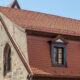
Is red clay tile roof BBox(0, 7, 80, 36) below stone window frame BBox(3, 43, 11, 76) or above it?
above

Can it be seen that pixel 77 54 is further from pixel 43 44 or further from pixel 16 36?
pixel 16 36

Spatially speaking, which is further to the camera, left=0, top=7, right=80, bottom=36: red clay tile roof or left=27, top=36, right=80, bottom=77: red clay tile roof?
left=0, top=7, right=80, bottom=36: red clay tile roof

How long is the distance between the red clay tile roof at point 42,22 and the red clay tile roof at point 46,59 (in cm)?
94

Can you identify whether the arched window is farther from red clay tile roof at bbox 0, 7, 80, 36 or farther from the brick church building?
red clay tile roof at bbox 0, 7, 80, 36

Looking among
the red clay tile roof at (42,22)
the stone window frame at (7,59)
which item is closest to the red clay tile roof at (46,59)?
the red clay tile roof at (42,22)

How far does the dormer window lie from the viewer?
19998 mm

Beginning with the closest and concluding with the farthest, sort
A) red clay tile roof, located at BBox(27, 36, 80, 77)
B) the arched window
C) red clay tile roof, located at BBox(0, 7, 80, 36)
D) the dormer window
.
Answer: red clay tile roof, located at BBox(27, 36, 80, 77)
the dormer window
red clay tile roof, located at BBox(0, 7, 80, 36)
the arched window

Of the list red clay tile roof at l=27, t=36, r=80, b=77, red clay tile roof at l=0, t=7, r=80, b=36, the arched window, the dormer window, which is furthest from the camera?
the arched window

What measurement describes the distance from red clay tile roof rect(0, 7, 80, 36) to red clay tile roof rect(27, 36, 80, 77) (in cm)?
94

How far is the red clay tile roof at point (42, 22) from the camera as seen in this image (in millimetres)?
20780

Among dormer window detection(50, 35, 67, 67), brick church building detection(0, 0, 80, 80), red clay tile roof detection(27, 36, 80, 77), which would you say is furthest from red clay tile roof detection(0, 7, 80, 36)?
red clay tile roof detection(27, 36, 80, 77)

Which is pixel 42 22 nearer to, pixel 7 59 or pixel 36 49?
pixel 7 59

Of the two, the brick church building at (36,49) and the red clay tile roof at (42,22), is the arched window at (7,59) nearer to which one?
the brick church building at (36,49)

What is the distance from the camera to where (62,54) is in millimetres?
20312
